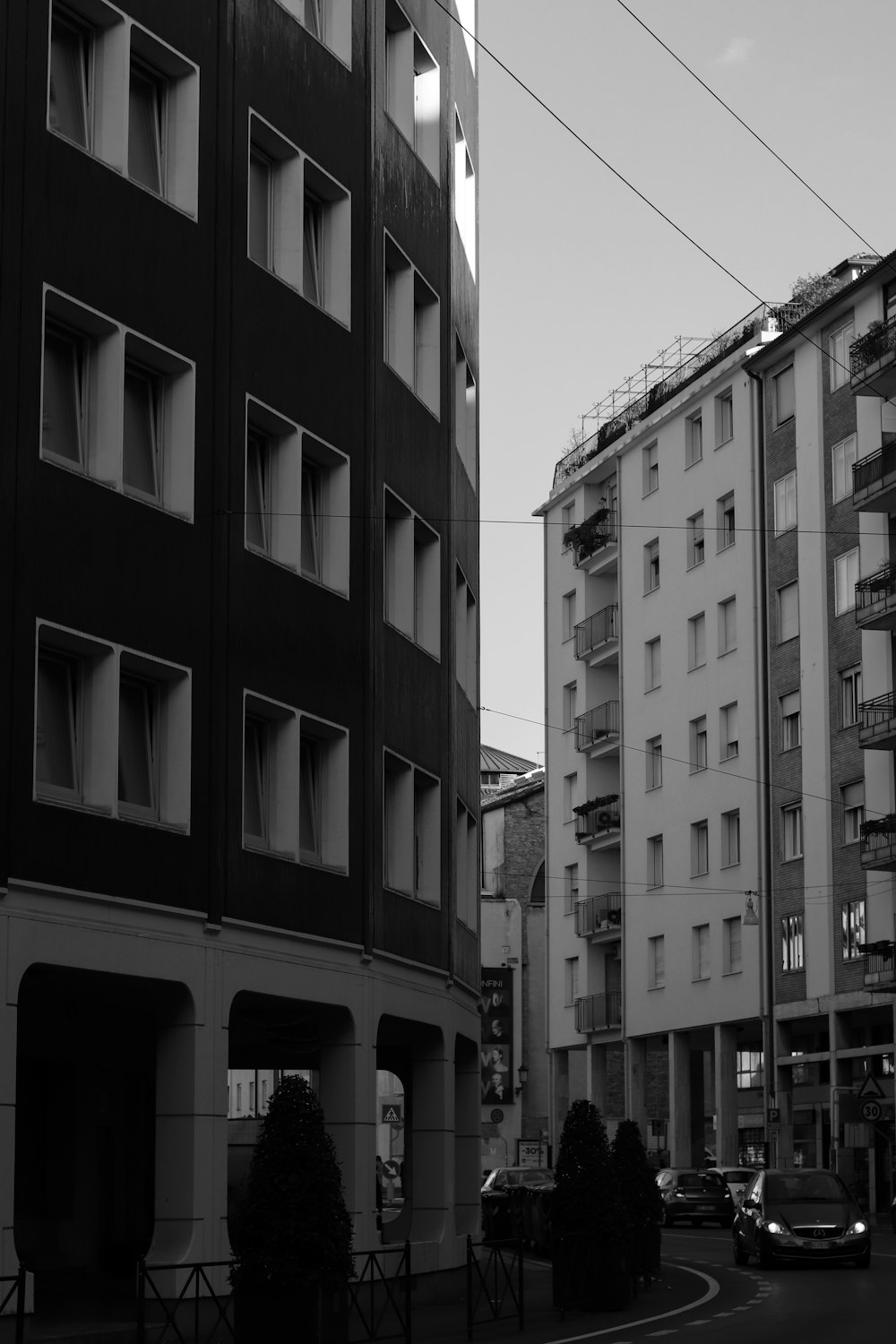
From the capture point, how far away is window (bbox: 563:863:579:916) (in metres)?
74.2

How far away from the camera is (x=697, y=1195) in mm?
54188

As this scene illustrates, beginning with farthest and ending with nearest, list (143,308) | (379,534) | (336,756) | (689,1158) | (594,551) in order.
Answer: (594,551) < (689,1158) < (379,534) < (336,756) < (143,308)

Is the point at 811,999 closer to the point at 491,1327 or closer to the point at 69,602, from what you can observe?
the point at 491,1327

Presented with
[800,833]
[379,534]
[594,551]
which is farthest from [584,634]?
[379,534]

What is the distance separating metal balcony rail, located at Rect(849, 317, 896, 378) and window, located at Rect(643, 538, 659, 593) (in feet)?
48.5

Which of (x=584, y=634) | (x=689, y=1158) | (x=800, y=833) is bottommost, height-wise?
(x=689, y=1158)

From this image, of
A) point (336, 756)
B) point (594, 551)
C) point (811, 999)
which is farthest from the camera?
point (594, 551)

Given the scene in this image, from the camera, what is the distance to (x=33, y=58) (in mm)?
19688

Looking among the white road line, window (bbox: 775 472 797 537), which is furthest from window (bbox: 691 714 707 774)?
the white road line

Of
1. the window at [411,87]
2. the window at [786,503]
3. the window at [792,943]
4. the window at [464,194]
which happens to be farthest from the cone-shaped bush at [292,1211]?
the window at [786,503]

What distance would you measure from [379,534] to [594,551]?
47.5 metres

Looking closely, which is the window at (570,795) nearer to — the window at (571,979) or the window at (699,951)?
the window at (571,979)

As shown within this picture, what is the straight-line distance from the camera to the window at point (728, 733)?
208ft

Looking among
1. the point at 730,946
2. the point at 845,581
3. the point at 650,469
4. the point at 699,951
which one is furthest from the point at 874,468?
the point at 699,951
